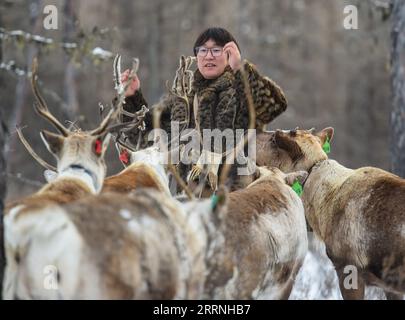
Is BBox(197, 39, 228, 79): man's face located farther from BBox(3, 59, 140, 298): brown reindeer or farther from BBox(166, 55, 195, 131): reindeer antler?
BBox(3, 59, 140, 298): brown reindeer

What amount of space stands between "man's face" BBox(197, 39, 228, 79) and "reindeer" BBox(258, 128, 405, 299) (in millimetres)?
771

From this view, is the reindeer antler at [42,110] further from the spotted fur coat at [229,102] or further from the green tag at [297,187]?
the green tag at [297,187]

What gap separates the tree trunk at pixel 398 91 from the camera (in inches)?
410

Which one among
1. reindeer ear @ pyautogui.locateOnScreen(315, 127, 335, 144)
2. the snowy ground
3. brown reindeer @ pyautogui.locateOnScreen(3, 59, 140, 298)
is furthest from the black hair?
brown reindeer @ pyautogui.locateOnScreen(3, 59, 140, 298)

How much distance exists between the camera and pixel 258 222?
575 cm

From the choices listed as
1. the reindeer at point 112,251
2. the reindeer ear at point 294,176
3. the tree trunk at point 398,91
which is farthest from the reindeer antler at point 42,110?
the tree trunk at point 398,91

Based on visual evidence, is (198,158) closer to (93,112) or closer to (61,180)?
(61,180)

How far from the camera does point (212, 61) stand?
24.7 ft

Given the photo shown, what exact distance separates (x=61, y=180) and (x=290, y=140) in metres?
2.50

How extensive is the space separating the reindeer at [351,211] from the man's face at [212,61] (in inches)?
30.3

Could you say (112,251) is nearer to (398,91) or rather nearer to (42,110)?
(42,110)

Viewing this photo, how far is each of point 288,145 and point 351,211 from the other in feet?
2.72

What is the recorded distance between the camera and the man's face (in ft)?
24.7
